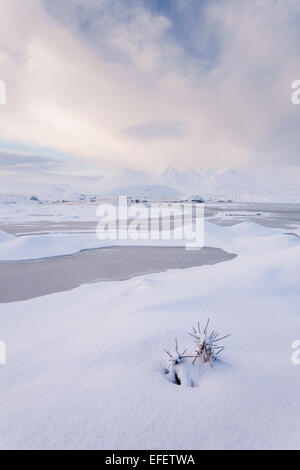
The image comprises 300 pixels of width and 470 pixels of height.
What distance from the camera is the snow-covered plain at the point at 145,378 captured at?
1.50 m

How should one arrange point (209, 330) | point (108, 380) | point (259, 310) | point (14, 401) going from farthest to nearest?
point (259, 310) < point (209, 330) < point (108, 380) < point (14, 401)

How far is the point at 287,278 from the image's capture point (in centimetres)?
498

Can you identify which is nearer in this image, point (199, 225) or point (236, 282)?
point (236, 282)

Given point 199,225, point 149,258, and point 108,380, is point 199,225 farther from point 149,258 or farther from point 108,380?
point 108,380

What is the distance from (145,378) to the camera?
197 cm

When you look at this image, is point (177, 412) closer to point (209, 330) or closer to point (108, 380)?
point (108, 380)

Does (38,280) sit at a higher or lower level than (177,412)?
lower

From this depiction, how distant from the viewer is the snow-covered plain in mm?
1502

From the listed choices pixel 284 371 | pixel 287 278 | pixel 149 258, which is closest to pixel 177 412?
pixel 284 371

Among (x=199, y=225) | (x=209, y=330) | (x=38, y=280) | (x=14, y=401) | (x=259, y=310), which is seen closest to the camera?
(x=14, y=401)

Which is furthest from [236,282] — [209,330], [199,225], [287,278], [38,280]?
[199,225]
